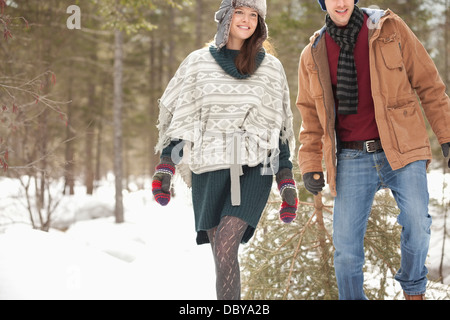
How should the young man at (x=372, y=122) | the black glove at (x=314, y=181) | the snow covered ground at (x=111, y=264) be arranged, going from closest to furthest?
the young man at (x=372, y=122)
the black glove at (x=314, y=181)
the snow covered ground at (x=111, y=264)

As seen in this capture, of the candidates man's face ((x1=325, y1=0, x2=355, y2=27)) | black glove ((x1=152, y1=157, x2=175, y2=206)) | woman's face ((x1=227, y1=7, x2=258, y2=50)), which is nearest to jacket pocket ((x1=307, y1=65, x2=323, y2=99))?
man's face ((x1=325, y1=0, x2=355, y2=27))

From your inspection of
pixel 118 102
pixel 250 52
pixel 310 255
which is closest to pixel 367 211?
pixel 250 52

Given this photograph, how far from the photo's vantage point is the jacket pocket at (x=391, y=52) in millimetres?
2820

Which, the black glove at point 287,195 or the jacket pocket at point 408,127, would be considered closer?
the jacket pocket at point 408,127

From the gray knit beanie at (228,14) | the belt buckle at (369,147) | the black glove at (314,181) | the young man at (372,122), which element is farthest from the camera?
the black glove at (314,181)

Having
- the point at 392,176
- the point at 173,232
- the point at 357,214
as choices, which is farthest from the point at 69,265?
the point at 173,232

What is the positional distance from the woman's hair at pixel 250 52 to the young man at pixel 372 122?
371mm

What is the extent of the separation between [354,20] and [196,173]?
1473 mm

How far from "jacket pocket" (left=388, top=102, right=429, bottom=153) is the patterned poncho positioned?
73cm

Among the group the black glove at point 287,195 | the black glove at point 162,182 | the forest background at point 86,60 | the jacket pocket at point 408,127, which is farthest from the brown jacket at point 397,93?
the forest background at point 86,60

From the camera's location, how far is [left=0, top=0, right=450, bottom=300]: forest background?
516 centimetres

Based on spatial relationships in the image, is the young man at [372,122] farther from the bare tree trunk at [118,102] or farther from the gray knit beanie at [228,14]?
the bare tree trunk at [118,102]

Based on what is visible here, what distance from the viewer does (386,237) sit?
4.31m

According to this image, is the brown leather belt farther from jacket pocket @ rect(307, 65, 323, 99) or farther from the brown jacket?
jacket pocket @ rect(307, 65, 323, 99)
